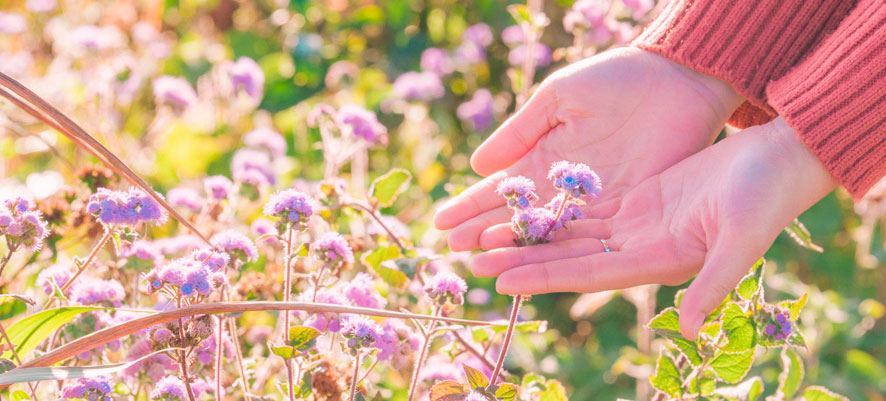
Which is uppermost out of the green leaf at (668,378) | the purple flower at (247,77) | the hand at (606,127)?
the purple flower at (247,77)

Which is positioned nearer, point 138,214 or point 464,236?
point 138,214

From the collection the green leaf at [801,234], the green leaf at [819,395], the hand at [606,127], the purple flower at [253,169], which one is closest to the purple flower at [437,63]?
the purple flower at [253,169]

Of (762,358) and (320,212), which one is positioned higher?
(320,212)

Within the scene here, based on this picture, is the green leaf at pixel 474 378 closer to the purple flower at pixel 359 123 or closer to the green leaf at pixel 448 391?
the green leaf at pixel 448 391

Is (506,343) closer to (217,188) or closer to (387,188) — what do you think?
(387,188)

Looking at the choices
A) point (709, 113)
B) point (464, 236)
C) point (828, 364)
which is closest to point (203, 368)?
point (464, 236)

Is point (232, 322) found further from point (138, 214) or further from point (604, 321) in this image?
point (604, 321)

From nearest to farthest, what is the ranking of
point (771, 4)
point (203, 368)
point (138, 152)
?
1. point (203, 368)
2. point (771, 4)
3. point (138, 152)
